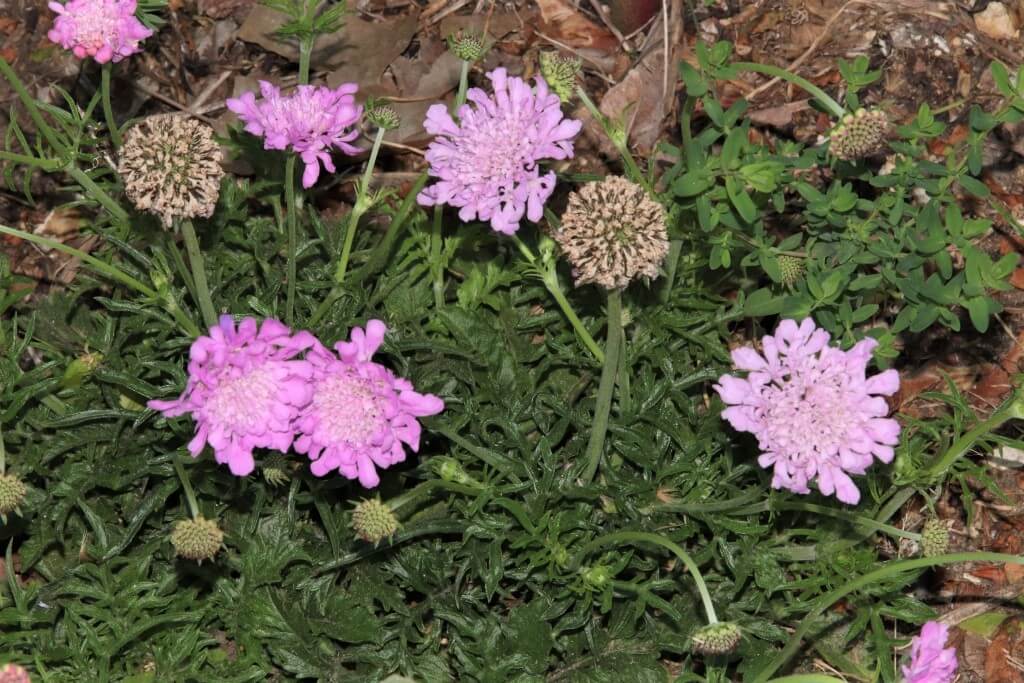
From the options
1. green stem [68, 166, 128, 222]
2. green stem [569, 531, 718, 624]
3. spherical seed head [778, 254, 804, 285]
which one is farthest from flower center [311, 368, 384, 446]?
spherical seed head [778, 254, 804, 285]

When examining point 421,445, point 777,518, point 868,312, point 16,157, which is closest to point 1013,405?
point 868,312

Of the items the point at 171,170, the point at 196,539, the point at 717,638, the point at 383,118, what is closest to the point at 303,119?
the point at 383,118

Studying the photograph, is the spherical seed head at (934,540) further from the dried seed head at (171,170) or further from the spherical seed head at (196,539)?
the dried seed head at (171,170)

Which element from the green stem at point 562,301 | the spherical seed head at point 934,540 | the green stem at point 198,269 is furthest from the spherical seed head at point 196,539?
the spherical seed head at point 934,540

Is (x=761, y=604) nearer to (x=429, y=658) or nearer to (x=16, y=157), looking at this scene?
(x=429, y=658)

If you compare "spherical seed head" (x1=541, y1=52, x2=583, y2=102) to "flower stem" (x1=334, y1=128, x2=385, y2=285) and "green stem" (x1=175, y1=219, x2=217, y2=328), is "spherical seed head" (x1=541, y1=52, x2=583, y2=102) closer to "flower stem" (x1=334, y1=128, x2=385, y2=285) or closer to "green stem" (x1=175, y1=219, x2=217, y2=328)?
"flower stem" (x1=334, y1=128, x2=385, y2=285)

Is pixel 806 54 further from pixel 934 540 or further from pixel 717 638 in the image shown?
pixel 717 638
